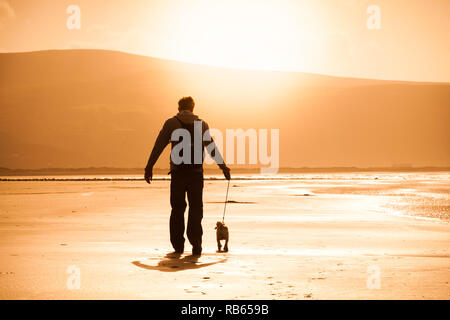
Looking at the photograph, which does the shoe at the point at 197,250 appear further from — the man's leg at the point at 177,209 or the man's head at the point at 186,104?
the man's head at the point at 186,104

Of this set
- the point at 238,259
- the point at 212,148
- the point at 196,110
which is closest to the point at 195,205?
the point at 212,148

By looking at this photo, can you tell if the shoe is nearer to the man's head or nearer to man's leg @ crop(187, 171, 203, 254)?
man's leg @ crop(187, 171, 203, 254)

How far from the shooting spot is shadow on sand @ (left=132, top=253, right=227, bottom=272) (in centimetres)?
749

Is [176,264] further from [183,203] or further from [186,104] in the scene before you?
[186,104]

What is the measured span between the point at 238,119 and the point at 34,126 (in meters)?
33.2

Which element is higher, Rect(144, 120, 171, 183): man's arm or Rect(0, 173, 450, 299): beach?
Rect(144, 120, 171, 183): man's arm

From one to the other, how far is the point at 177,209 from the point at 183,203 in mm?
108

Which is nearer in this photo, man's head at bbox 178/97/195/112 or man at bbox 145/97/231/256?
man at bbox 145/97/231/256

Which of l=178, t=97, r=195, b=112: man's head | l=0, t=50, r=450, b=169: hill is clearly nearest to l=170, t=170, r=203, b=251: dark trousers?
l=178, t=97, r=195, b=112: man's head

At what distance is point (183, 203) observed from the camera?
354 inches

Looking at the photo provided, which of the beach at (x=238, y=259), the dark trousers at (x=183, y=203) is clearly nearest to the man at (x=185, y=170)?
the dark trousers at (x=183, y=203)

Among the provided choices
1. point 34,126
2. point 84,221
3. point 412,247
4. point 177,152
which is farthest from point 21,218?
point 34,126

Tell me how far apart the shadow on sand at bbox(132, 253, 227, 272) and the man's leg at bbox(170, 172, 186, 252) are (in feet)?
1.21
